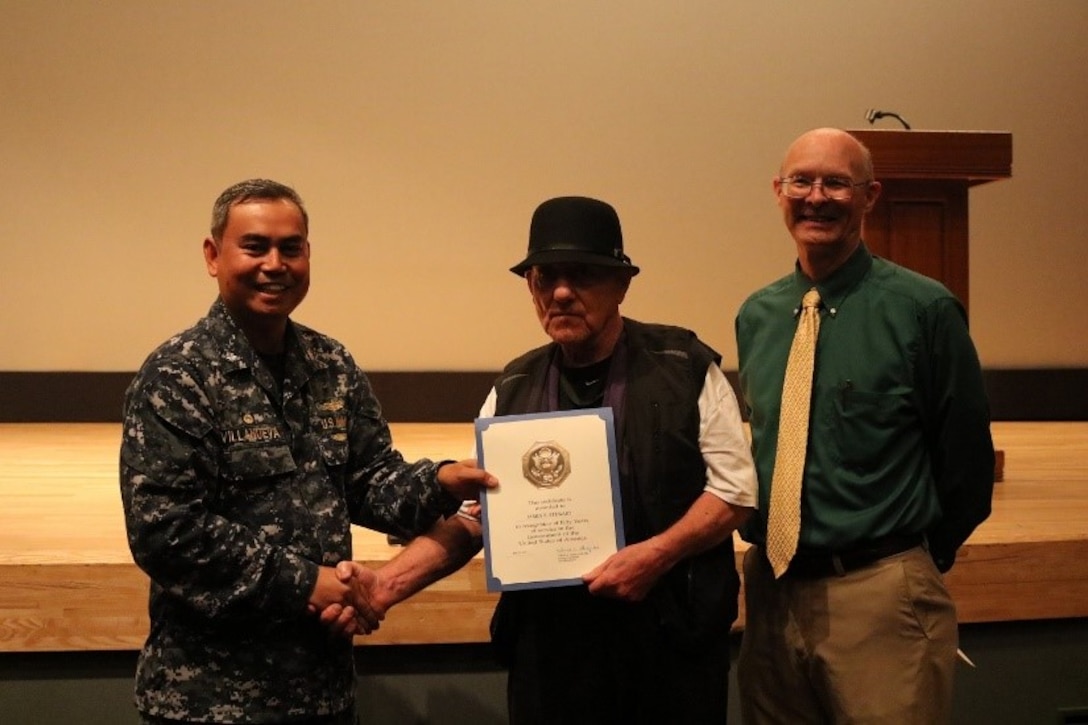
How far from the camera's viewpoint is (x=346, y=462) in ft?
6.39

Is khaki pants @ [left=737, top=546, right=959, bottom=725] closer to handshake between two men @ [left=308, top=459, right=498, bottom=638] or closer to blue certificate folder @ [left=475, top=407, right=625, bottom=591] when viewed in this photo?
blue certificate folder @ [left=475, top=407, right=625, bottom=591]

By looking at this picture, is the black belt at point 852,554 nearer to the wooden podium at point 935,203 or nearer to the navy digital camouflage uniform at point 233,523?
the navy digital camouflage uniform at point 233,523

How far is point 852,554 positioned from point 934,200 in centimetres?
170

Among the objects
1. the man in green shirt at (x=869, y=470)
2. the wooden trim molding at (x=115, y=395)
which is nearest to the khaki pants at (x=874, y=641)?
the man in green shirt at (x=869, y=470)

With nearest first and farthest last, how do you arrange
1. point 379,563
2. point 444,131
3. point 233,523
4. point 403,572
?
1. point 233,523
2. point 403,572
3. point 379,563
4. point 444,131

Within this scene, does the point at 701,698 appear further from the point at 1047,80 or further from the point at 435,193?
the point at 1047,80

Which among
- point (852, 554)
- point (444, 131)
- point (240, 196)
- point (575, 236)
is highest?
point (444, 131)

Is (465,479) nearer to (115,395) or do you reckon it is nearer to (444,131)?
(444,131)

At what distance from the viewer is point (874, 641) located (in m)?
2.08

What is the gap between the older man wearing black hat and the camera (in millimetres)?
1891

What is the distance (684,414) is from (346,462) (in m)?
0.56

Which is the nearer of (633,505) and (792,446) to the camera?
(633,505)

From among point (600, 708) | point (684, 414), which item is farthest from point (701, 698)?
point (684, 414)

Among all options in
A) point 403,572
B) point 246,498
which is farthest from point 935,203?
point 246,498
